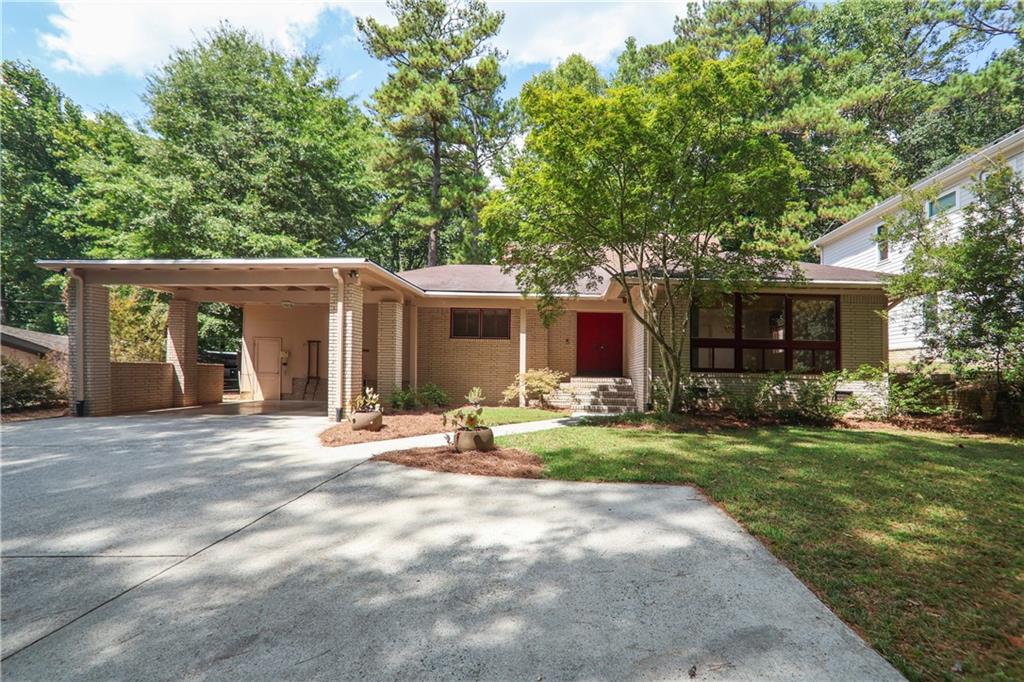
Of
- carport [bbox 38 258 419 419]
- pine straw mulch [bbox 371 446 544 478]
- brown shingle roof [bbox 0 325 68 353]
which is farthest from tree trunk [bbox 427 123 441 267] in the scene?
pine straw mulch [bbox 371 446 544 478]

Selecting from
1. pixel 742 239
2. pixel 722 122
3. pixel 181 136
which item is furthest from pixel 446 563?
pixel 181 136

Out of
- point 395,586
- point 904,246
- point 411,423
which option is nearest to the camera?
point 395,586

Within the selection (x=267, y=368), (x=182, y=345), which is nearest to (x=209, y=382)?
(x=182, y=345)

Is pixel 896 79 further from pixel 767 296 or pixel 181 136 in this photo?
pixel 181 136

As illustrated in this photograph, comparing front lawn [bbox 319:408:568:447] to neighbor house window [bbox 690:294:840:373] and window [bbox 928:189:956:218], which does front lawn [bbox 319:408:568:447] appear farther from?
window [bbox 928:189:956:218]

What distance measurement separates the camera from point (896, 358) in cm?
1588

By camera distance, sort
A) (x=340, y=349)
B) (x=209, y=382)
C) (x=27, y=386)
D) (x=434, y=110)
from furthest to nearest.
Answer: (x=434, y=110)
(x=209, y=382)
(x=27, y=386)
(x=340, y=349)

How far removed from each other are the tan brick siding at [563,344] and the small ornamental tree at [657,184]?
3.65 m

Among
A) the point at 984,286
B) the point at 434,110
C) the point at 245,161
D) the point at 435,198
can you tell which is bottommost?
the point at 984,286

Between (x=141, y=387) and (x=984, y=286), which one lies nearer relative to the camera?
(x=984, y=286)

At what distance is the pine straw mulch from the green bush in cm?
994

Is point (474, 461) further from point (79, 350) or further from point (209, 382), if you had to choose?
point (209, 382)

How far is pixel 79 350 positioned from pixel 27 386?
1545mm

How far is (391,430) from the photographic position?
26.7 feet
